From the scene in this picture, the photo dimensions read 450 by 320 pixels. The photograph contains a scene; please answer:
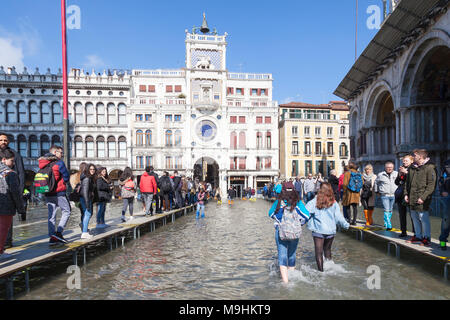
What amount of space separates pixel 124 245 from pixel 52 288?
3891 mm

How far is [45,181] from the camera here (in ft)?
23.9

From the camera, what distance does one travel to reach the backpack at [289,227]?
5625 mm

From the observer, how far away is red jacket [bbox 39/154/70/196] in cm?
755

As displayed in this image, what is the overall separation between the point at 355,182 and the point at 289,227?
530 cm

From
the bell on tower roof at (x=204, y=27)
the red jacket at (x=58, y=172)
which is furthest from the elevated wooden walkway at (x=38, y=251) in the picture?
the bell on tower roof at (x=204, y=27)

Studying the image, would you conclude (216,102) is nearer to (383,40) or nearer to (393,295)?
(383,40)

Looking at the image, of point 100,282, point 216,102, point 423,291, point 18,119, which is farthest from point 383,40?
point 18,119

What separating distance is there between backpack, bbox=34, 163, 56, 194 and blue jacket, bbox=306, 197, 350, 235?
5268 millimetres

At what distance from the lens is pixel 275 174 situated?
160 feet

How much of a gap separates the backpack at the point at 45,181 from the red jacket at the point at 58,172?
0.09 meters

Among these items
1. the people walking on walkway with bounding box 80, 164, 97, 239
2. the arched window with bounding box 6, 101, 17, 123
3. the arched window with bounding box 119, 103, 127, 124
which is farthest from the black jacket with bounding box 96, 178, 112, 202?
the arched window with bounding box 6, 101, 17, 123

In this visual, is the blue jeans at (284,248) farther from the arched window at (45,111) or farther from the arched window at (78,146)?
the arched window at (45,111)

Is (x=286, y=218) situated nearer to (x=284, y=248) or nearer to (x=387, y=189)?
(x=284, y=248)

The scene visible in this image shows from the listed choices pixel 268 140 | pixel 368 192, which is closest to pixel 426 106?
pixel 368 192
